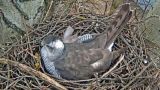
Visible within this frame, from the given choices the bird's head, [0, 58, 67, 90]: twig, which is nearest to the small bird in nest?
the bird's head

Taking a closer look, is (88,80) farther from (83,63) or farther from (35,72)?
(35,72)

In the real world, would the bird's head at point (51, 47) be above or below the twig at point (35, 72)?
above

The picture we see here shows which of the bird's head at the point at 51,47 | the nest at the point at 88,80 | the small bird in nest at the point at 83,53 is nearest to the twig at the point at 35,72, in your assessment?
the nest at the point at 88,80

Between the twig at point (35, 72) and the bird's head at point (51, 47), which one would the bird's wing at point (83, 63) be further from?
the twig at point (35, 72)

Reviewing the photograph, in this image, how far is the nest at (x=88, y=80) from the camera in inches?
134

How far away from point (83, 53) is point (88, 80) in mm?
229

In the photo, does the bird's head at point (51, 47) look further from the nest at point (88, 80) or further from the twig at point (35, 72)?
the twig at point (35, 72)

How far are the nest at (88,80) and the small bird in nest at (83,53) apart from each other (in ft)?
0.22

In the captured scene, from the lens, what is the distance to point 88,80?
345 cm

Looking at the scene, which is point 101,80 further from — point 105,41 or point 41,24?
point 41,24

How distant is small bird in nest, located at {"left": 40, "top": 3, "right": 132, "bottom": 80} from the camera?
138 inches

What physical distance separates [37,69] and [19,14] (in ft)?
1.43

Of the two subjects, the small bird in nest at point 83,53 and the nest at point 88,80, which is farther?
Answer: the small bird in nest at point 83,53

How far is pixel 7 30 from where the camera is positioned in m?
3.71
